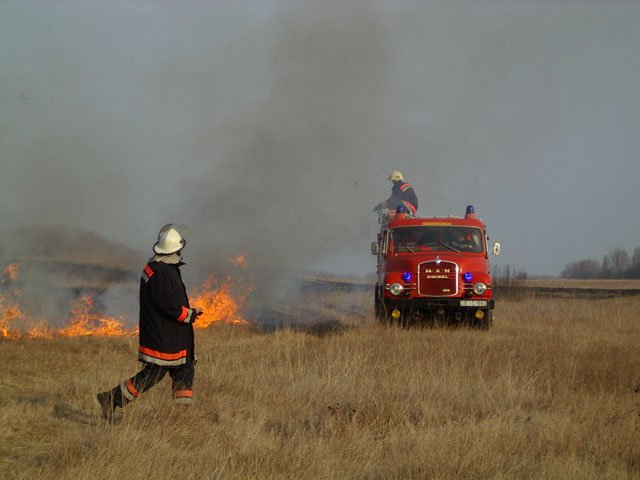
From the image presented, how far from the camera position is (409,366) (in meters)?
8.85

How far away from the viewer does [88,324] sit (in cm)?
1338

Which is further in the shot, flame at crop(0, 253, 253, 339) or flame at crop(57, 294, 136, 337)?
flame at crop(57, 294, 136, 337)

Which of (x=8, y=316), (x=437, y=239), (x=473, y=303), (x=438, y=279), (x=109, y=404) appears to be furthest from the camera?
(x=437, y=239)

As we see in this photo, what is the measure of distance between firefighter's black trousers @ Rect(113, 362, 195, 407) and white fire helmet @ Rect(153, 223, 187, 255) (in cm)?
99

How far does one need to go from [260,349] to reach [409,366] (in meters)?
3.16

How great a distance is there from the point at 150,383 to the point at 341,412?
1773 millimetres

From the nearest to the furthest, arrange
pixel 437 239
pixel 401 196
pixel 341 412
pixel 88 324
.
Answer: pixel 341 412, pixel 88 324, pixel 437 239, pixel 401 196

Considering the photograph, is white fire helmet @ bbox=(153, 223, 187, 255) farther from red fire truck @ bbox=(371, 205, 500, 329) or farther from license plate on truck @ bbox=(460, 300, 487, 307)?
license plate on truck @ bbox=(460, 300, 487, 307)

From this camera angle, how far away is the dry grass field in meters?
4.80

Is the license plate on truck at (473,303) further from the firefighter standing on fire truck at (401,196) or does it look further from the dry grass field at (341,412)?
the firefighter standing on fire truck at (401,196)

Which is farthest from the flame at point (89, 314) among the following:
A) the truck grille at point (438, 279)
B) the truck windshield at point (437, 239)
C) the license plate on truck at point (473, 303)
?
the license plate on truck at point (473, 303)

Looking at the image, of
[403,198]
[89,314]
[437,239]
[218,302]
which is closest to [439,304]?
[437,239]

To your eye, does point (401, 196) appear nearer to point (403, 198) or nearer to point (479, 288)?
point (403, 198)

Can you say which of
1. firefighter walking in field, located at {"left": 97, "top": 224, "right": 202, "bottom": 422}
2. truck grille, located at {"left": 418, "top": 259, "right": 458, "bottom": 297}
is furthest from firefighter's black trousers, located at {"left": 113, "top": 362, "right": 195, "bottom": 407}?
truck grille, located at {"left": 418, "top": 259, "right": 458, "bottom": 297}
